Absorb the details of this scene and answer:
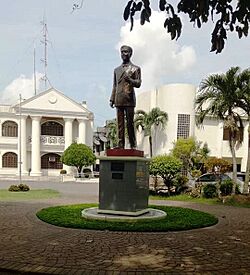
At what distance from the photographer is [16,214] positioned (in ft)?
32.9

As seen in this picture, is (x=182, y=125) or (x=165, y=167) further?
(x=182, y=125)

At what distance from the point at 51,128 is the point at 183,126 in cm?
1476

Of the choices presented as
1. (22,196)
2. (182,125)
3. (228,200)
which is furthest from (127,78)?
(182,125)

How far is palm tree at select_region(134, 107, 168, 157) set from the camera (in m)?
35.2

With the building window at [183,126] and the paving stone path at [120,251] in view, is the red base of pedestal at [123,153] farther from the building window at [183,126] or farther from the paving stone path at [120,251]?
the building window at [183,126]

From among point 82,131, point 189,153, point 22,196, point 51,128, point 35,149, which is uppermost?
point 51,128

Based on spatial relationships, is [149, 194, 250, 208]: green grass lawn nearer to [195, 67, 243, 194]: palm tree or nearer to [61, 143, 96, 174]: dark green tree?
[195, 67, 243, 194]: palm tree

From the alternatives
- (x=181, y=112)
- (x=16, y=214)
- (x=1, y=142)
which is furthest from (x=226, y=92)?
(x=1, y=142)

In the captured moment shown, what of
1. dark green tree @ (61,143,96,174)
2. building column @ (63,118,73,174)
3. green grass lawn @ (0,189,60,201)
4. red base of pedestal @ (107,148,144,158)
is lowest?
green grass lawn @ (0,189,60,201)

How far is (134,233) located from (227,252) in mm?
2008

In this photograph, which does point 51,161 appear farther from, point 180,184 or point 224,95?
point 224,95

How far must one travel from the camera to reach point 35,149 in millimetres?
39188

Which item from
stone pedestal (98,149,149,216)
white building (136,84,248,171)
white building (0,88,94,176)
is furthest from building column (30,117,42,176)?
stone pedestal (98,149,149,216)

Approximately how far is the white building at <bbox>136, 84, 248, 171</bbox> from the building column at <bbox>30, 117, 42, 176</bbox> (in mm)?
11329
